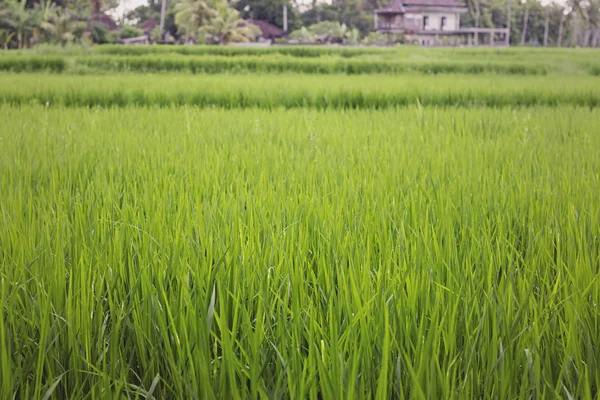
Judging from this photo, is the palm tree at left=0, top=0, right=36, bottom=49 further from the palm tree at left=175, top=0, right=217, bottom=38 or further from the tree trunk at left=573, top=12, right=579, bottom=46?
the tree trunk at left=573, top=12, right=579, bottom=46

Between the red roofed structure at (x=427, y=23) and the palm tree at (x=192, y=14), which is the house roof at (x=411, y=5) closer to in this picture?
the red roofed structure at (x=427, y=23)

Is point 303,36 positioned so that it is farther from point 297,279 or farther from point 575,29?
point 297,279

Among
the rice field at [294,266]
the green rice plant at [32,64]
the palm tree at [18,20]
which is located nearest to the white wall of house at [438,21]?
the palm tree at [18,20]

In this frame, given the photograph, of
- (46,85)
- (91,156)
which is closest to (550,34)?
(46,85)

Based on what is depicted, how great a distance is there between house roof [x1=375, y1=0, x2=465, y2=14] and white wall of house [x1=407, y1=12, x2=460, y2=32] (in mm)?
493

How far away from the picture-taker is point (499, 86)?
648cm

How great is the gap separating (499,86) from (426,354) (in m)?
6.49

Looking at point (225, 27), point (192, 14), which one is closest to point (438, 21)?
point (225, 27)

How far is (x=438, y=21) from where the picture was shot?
3117cm

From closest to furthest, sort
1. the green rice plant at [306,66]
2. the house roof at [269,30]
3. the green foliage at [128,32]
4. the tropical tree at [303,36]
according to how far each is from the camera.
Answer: the green rice plant at [306,66], the green foliage at [128,32], the tropical tree at [303,36], the house roof at [269,30]

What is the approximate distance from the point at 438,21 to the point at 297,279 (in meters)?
33.0

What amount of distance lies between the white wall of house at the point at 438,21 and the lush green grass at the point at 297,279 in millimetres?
30560

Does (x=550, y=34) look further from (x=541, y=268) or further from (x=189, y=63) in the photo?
(x=541, y=268)

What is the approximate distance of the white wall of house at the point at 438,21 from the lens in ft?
101
